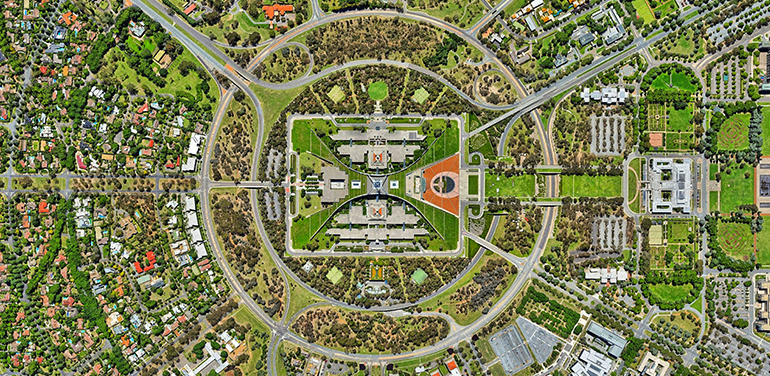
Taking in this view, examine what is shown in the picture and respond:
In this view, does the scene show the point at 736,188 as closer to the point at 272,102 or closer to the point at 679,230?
the point at 679,230

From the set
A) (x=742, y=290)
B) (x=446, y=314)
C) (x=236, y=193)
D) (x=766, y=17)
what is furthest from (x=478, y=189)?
(x=766, y=17)

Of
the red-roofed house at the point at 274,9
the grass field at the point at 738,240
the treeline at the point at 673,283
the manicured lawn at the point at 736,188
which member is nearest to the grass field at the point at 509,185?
the treeline at the point at 673,283

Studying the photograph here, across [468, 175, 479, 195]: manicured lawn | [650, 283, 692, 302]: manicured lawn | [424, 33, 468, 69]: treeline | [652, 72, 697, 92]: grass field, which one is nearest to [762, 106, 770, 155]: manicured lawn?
[652, 72, 697, 92]: grass field

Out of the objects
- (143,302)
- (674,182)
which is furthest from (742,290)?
(143,302)

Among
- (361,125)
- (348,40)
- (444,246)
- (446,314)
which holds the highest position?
(348,40)

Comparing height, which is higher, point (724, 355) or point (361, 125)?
point (361, 125)

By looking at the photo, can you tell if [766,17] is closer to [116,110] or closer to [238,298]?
[238,298]
